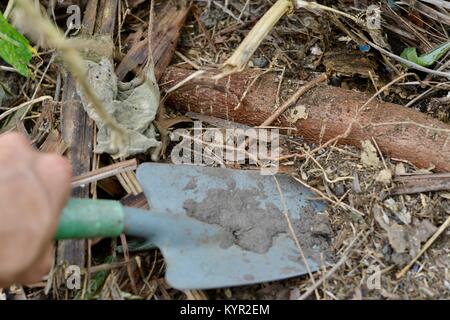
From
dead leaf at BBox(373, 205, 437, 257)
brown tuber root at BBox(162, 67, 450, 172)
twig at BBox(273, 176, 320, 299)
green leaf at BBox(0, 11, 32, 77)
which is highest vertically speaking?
green leaf at BBox(0, 11, 32, 77)

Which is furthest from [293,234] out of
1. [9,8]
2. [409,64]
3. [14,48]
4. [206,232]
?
[9,8]

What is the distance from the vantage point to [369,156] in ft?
5.65

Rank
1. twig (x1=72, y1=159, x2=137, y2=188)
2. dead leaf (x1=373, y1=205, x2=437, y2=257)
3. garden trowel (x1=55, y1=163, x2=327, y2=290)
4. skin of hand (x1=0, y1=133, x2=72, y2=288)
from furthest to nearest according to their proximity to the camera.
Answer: twig (x1=72, y1=159, x2=137, y2=188) → dead leaf (x1=373, y1=205, x2=437, y2=257) → garden trowel (x1=55, y1=163, x2=327, y2=290) → skin of hand (x1=0, y1=133, x2=72, y2=288)

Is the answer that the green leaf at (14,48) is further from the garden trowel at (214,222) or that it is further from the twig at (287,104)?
→ the twig at (287,104)

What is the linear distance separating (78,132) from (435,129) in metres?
1.10

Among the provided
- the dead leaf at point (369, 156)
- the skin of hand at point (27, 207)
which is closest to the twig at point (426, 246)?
the dead leaf at point (369, 156)

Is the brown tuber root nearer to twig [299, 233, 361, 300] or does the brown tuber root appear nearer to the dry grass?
the dry grass

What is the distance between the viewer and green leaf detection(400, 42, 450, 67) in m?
1.85

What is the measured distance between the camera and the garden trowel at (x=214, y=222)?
1446 mm

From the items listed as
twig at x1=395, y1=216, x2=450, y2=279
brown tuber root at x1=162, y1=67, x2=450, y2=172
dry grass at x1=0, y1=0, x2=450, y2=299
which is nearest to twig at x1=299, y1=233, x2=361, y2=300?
dry grass at x1=0, y1=0, x2=450, y2=299

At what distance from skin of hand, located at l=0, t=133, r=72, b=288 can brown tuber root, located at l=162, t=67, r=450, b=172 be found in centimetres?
72

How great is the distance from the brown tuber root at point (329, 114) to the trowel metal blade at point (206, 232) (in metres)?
0.22
